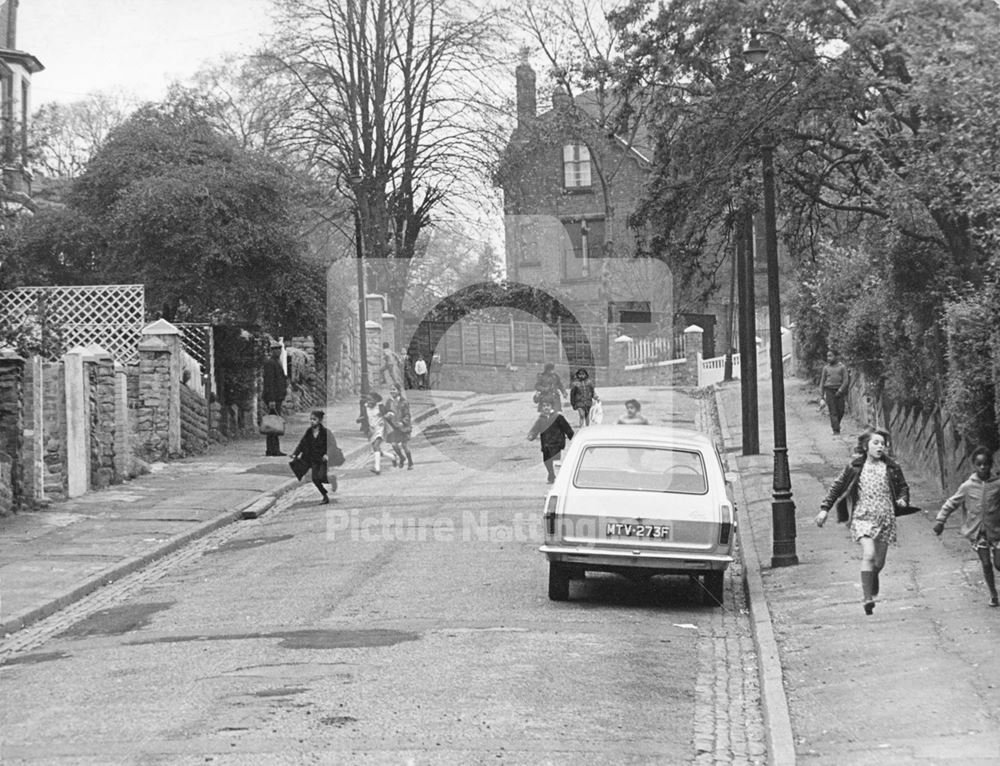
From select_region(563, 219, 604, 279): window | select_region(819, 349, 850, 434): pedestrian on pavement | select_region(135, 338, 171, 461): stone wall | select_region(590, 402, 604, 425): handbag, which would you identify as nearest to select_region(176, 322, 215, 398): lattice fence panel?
select_region(135, 338, 171, 461): stone wall

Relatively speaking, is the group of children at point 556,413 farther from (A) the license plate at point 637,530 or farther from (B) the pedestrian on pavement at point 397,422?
(A) the license plate at point 637,530

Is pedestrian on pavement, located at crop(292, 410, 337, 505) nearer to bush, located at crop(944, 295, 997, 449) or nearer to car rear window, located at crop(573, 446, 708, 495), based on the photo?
car rear window, located at crop(573, 446, 708, 495)

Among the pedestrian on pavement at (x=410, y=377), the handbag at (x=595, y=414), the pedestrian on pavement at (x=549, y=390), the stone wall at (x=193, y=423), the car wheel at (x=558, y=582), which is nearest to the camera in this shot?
the car wheel at (x=558, y=582)

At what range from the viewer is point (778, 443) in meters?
17.7

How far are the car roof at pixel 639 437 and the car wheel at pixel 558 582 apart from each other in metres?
1.51

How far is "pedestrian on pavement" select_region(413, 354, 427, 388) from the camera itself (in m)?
49.7

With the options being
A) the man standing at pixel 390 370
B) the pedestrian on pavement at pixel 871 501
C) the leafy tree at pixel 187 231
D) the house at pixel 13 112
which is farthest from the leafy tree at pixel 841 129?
the man standing at pixel 390 370

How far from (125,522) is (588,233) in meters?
40.0

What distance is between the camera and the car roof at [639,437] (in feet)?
49.6

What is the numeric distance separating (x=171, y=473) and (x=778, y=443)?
44.6ft

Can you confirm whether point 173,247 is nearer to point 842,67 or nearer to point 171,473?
point 171,473

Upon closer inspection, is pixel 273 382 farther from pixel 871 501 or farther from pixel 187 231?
pixel 871 501

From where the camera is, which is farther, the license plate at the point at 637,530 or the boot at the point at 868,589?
the license plate at the point at 637,530

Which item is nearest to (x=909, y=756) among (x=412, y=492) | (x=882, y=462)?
(x=882, y=462)
